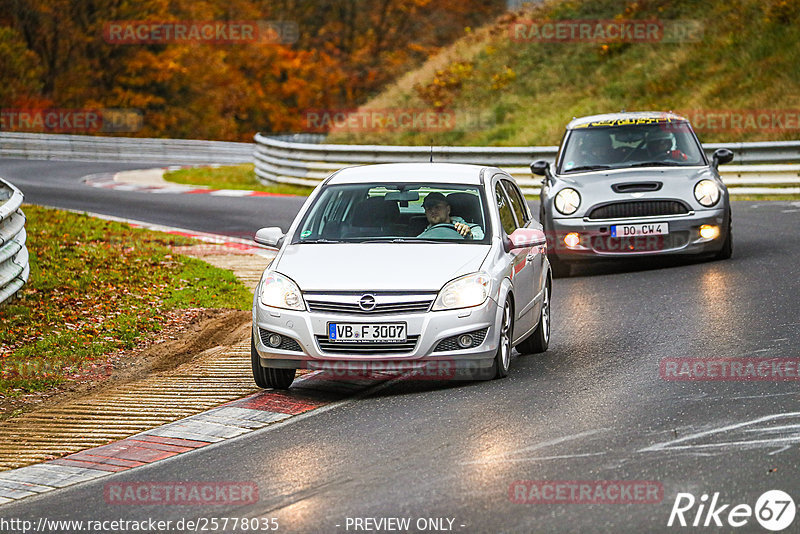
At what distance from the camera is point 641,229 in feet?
47.3

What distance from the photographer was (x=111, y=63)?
6178cm

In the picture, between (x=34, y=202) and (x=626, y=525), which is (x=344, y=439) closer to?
(x=626, y=525)

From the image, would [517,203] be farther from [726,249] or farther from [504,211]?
[726,249]

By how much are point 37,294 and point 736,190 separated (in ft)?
49.5

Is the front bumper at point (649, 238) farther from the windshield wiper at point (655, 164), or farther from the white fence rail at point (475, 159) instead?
the white fence rail at point (475, 159)

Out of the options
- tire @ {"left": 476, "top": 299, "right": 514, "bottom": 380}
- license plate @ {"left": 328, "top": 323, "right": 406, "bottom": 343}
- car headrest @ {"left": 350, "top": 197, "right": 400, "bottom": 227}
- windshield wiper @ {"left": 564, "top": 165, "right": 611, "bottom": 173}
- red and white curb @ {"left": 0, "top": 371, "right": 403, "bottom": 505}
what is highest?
car headrest @ {"left": 350, "top": 197, "right": 400, "bottom": 227}

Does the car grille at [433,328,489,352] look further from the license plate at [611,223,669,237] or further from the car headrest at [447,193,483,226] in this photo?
the license plate at [611,223,669,237]

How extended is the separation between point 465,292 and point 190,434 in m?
2.11

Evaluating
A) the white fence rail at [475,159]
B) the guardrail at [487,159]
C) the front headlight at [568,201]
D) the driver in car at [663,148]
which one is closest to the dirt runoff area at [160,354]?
the front headlight at [568,201]

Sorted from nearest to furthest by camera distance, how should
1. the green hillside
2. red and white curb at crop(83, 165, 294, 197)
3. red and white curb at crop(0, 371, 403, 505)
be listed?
red and white curb at crop(0, 371, 403, 505) → red and white curb at crop(83, 165, 294, 197) → the green hillside

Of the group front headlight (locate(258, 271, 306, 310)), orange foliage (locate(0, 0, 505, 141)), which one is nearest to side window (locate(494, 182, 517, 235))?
front headlight (locate(258, 271, 306, 310))

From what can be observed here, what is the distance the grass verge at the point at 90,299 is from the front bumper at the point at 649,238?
3871 mm

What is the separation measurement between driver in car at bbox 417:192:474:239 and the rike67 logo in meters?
3.96

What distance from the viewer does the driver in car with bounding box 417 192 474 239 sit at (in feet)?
31.4
